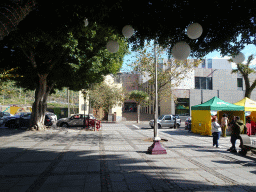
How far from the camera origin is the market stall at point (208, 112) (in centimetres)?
1405

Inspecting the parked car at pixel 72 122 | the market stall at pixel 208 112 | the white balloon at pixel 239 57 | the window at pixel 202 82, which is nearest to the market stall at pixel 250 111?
the market stall at pixel 208 112

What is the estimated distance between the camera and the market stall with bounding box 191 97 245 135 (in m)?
14.1

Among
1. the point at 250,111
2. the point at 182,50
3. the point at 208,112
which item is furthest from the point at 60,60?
the point at 250,111

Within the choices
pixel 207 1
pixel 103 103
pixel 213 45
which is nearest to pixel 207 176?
pixel 213 45

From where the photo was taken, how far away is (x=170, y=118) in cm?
2075

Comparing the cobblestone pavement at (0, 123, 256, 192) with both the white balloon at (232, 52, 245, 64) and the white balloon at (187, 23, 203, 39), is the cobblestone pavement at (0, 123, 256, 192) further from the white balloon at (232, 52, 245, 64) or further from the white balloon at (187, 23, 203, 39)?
the white balloon at (187, 23, 203, 39)

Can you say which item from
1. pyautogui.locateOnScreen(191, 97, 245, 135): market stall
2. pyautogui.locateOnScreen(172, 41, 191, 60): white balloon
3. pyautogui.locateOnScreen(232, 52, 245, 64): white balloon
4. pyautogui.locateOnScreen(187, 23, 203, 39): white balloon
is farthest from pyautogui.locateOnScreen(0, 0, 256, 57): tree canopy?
pyautogui.locateOnScreen(191, 97, 245, 135): market stall

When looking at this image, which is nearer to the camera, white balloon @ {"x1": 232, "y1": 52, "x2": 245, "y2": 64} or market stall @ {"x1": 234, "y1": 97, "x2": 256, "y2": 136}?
white balloon @ {"x1": 232, "y1": 52, "x2": 245, "y2": 64}

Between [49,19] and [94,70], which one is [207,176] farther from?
[94,70]

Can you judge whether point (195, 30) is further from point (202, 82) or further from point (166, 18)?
point (202, 82)

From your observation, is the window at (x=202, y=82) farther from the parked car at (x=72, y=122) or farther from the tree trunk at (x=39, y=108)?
the tree trunk at (x=39, y=108)

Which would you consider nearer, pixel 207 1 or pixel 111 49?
pixel 207 1

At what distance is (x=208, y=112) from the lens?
586 inches

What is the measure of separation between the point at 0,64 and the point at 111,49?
10.9 m
